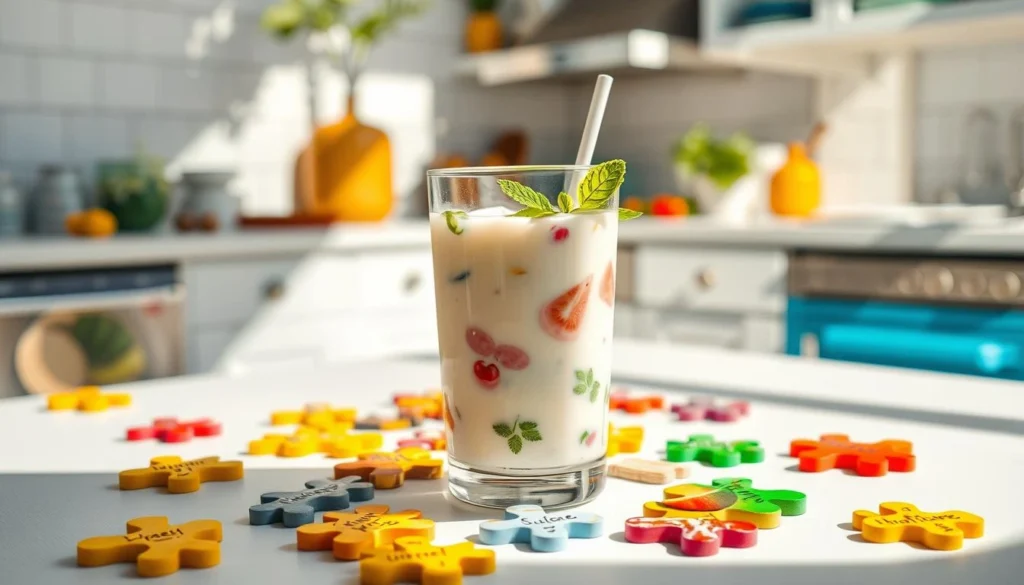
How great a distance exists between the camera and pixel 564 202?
2.13 feet

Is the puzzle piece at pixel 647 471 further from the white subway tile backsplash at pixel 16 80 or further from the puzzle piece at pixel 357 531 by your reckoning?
the white subway tile backsplash at pixel 16 80

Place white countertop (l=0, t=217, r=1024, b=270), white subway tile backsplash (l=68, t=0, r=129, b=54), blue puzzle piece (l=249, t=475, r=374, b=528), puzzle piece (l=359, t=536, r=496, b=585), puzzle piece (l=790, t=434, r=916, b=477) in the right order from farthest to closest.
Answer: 1. white subway tile backsplash (l=68, t=0, r=129, b=54)
2. white countertop (l=0, t=217, r=1024, b=270)
3. puzzle piece (l=790, t=434, r=916, b=477)
4. blue puzzle piece (l=249, t=475, r=374, b=528)
5. puzzle piece (l=359, t=536, r=496, b=585)

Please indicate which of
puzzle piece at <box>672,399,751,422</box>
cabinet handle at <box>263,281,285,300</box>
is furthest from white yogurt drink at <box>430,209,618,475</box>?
cabinet handle at <box>263,281,285,300</box>

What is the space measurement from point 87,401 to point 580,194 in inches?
23.7

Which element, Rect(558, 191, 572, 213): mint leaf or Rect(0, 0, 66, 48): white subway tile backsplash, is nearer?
Rect(558, 191, 572, 213): mint leaf

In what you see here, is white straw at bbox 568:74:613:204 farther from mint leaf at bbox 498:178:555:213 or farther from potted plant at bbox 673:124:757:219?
potted plant at bbox 673:124:757:219

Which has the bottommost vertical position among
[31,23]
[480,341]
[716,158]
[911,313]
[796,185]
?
[911,313]

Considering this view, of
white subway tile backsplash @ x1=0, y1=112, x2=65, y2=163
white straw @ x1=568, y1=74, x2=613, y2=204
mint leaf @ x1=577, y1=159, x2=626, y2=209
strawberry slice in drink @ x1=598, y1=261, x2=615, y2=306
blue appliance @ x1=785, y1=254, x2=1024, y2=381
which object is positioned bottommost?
blue appliance @ x1=785, y1=254, x2=1024, y2=381

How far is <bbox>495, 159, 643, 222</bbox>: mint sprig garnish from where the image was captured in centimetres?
63

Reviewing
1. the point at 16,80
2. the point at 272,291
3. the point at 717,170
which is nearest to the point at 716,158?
the point at 717,170

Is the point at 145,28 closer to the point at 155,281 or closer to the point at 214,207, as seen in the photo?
the point at 214,207

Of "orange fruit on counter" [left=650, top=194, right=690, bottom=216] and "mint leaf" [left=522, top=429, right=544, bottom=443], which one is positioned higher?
"orange fruit on counter" [left=650, top=194, right=690, bottom=216]

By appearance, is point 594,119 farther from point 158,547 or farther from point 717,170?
point 717,170

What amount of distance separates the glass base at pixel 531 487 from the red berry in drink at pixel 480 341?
Result: 0.08 meters
